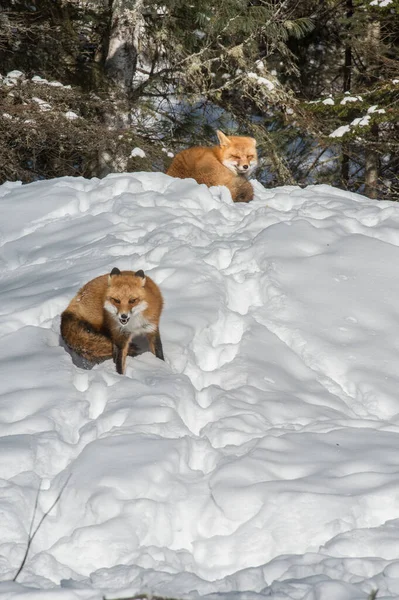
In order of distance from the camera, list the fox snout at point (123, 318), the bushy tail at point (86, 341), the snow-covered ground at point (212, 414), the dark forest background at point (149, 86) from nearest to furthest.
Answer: the snow-covered ground at point (212, 414)
the fox snout at point (123, 318)
the bushy tail at point (86, 341)
the dark forest background at point (149, 86)

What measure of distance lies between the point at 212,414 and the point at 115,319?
1144 millimetres

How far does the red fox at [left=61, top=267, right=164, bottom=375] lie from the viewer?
18.9 feet

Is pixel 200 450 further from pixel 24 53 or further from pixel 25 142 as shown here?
pixel 24 53

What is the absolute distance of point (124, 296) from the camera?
572 centimetres

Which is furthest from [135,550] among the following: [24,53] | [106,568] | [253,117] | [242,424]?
[253,117]

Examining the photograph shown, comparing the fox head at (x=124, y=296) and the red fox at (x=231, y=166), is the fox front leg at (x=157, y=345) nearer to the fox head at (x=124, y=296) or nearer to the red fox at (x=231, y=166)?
the fox head at (x=124, y=296)

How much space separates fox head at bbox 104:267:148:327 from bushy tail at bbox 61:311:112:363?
268 millimetres

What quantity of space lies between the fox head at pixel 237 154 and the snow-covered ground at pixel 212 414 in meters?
1.14

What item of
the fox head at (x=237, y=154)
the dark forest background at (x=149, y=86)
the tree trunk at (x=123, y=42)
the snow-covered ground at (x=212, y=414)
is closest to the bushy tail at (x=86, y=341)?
the snow-covered ground at (x=212, y=414)

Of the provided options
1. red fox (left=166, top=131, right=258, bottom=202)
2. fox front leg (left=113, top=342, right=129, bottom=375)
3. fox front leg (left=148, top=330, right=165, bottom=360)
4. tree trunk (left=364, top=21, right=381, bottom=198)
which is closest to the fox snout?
fox front leg (left=113, top=342, right=129, bottom=375)

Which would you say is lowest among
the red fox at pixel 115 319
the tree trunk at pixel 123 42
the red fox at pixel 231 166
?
the red fox at pixel 115 319

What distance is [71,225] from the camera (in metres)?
8.94

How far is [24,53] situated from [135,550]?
13.6m

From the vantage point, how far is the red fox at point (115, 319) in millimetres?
5746
